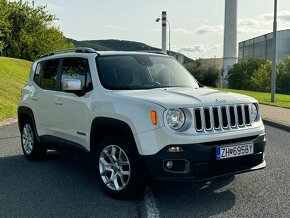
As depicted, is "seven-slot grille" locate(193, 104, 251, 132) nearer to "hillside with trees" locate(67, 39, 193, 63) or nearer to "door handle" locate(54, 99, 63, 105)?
"door handle" locate(54, 99, 63, 105)

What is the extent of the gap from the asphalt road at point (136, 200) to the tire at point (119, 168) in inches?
5.4

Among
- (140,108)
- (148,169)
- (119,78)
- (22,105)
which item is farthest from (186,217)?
(22,105)

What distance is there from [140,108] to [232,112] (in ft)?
3.72

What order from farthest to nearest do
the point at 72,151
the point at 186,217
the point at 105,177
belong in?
the point at 72,151 → the point at 105,177 → the point at 186,217

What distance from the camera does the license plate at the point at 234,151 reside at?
461 centimetres

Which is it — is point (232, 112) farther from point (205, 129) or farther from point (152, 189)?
point (152, 189)

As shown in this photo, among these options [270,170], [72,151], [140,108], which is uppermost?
[140,108]

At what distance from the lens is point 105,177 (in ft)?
17.1

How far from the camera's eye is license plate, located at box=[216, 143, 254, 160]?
4609 millimetres

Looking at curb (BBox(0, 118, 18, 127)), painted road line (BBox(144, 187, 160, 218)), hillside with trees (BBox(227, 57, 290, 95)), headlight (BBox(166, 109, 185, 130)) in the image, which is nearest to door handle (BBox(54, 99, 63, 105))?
painted road line (BBox(144, 187, 160, 218))

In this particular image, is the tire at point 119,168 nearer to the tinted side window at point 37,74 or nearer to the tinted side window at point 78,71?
the tinted side window at point 78,71

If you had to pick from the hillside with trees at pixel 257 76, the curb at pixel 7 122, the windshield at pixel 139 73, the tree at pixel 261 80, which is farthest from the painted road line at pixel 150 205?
the tree at pixel 261 80

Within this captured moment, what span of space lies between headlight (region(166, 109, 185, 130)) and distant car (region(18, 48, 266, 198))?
0.04 ft

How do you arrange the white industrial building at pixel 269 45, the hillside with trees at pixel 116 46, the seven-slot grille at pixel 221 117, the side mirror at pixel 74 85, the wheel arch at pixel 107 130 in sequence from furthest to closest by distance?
1. the white industrial building at pixel 269 45
2. the hillside with trees at pixel 116 46
3. the side mirror at pixel 74 85
4. the wheel arch at pixel 107 130
5. the seven-slot grille at pixel 221 117
